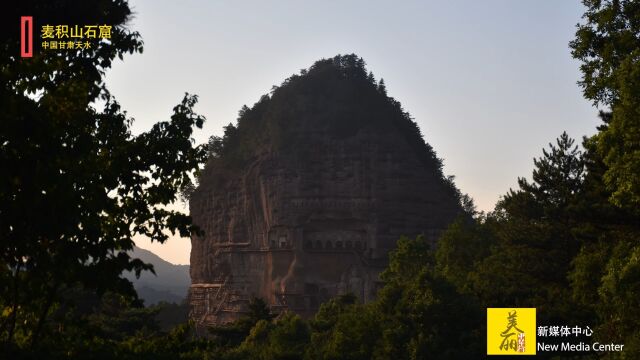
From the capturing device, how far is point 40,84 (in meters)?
13.2

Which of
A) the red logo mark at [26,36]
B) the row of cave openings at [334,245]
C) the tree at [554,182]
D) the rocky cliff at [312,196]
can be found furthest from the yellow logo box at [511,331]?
the row of cave openings at [334,245]

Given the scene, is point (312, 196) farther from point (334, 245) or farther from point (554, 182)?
point (554, 182)

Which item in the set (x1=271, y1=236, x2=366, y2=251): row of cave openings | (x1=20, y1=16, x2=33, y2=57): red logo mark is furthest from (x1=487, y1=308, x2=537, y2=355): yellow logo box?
(x1=271, y1=236, x2=366, y2=251): row of cave openings

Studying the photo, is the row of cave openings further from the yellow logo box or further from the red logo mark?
the red logo mark

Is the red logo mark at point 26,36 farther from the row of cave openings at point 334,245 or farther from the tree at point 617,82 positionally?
the row of cave openings at point 334,245

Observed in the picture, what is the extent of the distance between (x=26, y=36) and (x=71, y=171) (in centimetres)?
260

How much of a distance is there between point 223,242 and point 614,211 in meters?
74.3

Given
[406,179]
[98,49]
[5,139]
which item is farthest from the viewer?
[406,179]

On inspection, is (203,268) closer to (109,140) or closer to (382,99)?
(382,99)

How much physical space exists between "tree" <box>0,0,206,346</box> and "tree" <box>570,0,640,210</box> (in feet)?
36.0

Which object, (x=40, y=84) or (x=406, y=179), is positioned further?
(x=406, y=179)

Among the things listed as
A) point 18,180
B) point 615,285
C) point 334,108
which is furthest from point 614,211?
point 334,108

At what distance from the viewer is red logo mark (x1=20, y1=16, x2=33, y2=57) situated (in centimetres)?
1291

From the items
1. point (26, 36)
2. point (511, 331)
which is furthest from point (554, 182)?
point (26, 36)
